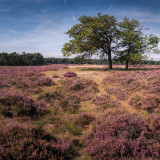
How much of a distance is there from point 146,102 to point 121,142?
4.71 metres

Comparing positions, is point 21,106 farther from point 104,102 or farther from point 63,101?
point 104,102

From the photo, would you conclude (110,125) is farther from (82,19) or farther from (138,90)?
(82,19)

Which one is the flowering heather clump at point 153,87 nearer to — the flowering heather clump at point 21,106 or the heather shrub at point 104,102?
the heather shrub at point 104,102

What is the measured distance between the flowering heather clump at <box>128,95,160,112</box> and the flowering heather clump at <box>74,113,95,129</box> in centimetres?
357

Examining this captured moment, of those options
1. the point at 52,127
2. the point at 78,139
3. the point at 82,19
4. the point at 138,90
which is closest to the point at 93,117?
the point at 78,139

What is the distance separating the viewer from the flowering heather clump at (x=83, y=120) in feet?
18.8

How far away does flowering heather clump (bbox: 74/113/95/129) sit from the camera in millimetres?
5739

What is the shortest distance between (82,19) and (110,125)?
25.7 meters

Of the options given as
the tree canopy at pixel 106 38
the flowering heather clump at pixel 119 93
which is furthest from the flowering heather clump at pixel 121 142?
the tree canopy at pixel 106 38

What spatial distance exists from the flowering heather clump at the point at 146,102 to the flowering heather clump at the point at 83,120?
11.7ft


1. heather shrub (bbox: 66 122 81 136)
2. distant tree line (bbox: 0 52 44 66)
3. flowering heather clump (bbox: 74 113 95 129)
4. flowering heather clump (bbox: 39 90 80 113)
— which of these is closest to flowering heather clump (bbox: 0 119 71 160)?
heather shrub (bbox: 66 122 81 136)

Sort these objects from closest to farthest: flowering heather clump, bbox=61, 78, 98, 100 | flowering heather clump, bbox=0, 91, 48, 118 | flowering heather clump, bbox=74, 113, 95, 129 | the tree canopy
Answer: flowering heather clump, bbox=74, 113, 95, 129 < flowering heather clump, bbox=0, 91, 48, 118 < flowering heather clump, bbox=61, 78, 98, 100 < the tree canopy

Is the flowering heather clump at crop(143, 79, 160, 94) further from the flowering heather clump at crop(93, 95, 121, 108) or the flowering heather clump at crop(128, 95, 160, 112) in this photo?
the flowering heather clump at crop(93, 95, 121, 108)

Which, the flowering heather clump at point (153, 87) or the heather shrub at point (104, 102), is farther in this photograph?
the flowering heather clump at point (153, 87)
